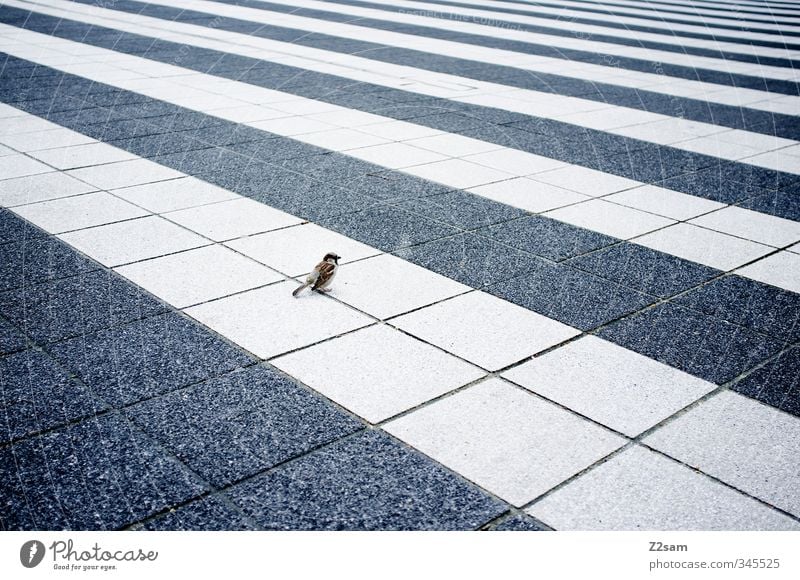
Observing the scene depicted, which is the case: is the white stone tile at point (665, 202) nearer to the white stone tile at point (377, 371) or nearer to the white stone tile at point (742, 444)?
the white stone tile at point (742, 444)

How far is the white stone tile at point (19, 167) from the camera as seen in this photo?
6.47 metres

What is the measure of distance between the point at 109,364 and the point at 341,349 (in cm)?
117

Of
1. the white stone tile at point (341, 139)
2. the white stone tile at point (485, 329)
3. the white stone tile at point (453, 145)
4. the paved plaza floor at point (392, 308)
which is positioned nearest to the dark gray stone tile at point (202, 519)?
the paved plaza floor at point (392, 308)

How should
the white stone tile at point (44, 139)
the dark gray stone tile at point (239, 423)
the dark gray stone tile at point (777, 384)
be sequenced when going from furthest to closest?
the white stone tile at point (44, 139) < the dark gray stone tile at point (777, 384) < the dark gray stone tile at point (239, 423)

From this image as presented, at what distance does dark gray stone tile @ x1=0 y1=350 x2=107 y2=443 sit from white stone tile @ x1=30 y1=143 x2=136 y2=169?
3.46 metres

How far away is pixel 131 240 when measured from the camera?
532 centimetres

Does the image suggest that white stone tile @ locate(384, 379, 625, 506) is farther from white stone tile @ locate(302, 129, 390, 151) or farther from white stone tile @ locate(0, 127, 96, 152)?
white stone tile @ locate(0, 127, 96, 152)

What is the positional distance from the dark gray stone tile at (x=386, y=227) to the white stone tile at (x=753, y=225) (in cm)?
217

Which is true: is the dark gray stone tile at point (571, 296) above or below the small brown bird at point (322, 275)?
below

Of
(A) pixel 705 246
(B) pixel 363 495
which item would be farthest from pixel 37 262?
(A) pixel 705 246

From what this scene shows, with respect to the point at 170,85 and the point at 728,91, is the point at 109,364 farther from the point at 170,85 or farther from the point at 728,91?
the point at 728,91

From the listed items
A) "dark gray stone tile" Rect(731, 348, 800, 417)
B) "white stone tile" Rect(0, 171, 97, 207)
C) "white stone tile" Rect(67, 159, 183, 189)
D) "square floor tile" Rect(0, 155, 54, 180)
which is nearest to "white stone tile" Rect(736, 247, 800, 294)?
"dark gray stone tile" Rect(731, 348, 800, 417)

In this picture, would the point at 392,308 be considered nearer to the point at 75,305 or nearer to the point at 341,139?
the point at 75,305

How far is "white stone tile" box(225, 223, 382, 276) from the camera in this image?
5078 millimetres
